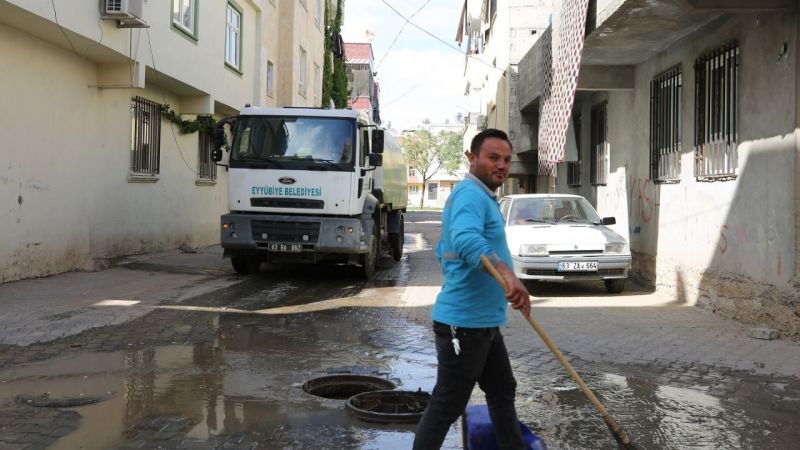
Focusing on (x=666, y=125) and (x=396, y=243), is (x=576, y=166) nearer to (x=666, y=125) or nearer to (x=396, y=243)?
(x=396, y=243)

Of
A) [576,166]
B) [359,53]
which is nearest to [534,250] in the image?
[576,166]

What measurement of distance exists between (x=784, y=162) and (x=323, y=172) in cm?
658

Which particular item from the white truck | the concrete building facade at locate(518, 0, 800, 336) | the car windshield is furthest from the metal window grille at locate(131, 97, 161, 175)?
the concrete building facade at locate(518, 0, 800, 336)

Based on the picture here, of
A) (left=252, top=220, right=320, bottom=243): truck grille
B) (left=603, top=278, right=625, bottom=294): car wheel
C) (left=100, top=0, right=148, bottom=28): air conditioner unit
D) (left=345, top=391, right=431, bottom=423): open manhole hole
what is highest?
(left=100, top=0, right=148, bottom=28): air conditioner unit

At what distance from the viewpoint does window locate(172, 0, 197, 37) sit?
14420 millimetres

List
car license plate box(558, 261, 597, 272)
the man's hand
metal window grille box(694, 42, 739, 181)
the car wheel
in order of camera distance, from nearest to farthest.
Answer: the man's hand, metal window grille box(694, 42, 739, 181), car license plate box(558, 261, 597, 272), the car wheel

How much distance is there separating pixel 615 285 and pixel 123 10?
Result: 861 cm

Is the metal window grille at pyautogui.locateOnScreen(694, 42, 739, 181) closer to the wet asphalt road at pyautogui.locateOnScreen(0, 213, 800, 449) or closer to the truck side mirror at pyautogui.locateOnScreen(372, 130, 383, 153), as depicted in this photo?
the wet asphalt road at pyautogui.locateOnScreen(0, 213, 800, 449)

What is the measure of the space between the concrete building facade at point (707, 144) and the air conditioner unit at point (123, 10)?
22.6 feet

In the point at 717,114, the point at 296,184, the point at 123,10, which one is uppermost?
the point at 123,10

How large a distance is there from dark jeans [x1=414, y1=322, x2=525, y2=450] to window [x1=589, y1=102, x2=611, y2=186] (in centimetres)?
1122

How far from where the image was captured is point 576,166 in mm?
16688

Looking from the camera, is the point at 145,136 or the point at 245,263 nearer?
the point at 245,263

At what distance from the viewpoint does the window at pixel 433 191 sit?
86.9 m
